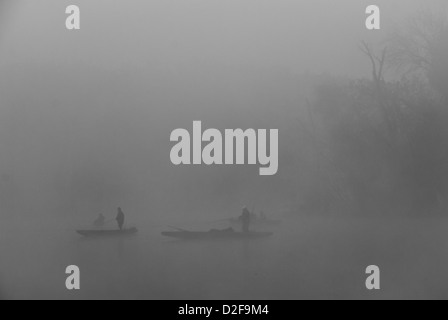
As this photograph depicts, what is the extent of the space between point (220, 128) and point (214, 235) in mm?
479

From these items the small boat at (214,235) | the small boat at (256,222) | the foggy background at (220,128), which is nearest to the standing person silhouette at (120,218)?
the foggy background at (220,128)

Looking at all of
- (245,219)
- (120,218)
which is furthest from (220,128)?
(120,218)

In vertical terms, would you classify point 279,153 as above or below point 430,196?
above

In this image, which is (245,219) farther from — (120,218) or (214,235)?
(120,218)

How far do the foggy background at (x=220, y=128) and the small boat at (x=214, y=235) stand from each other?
0.03 metres

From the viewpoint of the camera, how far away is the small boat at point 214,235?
305cm

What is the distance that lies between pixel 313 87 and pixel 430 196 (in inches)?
28.2

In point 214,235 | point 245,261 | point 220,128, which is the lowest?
point 245,261

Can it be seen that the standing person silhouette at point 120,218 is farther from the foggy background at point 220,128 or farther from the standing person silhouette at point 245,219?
the standing person silhouette at point 245,219

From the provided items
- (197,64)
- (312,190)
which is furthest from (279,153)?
(197,64)

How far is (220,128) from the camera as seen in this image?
10.1 feet

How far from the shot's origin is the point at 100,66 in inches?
121
